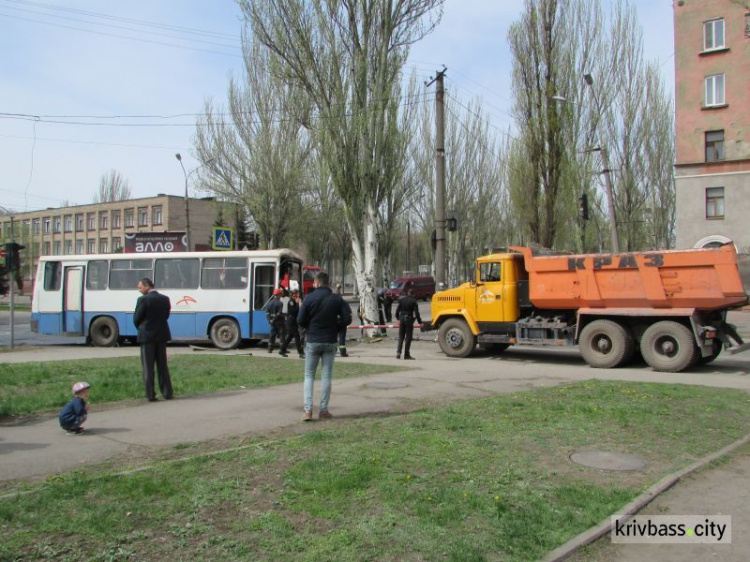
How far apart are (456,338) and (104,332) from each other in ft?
38.3

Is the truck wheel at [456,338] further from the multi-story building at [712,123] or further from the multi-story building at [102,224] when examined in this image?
the multi-story building at [102,224]

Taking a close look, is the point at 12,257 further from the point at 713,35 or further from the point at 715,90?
the point at 713,35

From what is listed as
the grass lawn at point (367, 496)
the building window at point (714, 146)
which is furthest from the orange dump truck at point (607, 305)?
the building window at point (714, 146)

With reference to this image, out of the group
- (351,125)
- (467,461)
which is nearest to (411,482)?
(467,461)

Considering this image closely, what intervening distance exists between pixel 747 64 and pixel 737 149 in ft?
14.5

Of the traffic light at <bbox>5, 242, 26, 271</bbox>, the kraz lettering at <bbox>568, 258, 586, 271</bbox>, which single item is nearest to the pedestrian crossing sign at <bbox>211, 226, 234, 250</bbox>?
the traffic light at <bbox>5, 242, 26, 271</bbox>

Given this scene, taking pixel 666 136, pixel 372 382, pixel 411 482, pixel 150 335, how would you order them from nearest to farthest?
1. pixel 411 482
2. pixel 150 335
3. pixel 372 382
4. pixel 666 136

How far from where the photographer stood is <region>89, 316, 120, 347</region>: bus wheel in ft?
66.6

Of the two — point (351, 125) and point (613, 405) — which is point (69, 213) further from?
point (613, 405)

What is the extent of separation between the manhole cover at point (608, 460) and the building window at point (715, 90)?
33.9 m

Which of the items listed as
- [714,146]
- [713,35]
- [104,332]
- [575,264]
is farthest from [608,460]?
[713,35]

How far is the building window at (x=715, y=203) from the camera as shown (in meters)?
33.8

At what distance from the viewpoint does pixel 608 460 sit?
6.00 m

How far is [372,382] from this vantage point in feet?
36.8
